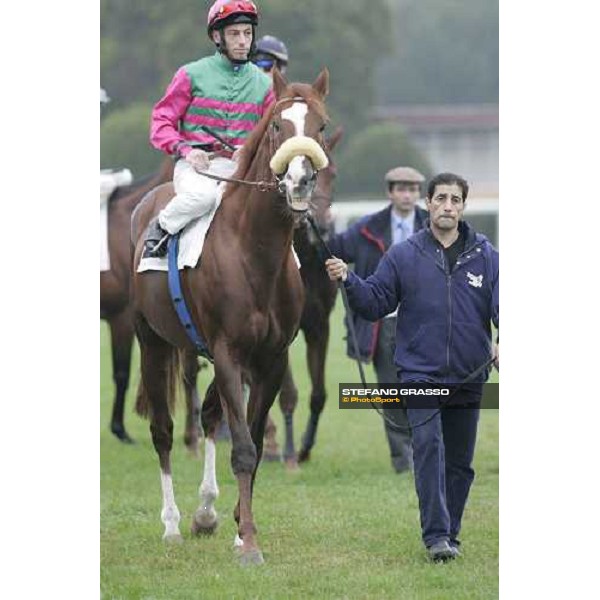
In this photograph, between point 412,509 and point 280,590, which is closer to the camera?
point 280,590

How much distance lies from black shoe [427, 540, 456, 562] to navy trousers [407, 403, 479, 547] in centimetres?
2

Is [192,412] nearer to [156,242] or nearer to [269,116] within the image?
[156,242]

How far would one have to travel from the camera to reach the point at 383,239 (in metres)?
9.23

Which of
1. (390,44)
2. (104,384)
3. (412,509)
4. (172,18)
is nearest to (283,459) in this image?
(412,509)

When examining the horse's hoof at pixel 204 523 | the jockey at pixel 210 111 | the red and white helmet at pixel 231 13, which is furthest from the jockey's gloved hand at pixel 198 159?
the horse's hoof at pixel 204 523

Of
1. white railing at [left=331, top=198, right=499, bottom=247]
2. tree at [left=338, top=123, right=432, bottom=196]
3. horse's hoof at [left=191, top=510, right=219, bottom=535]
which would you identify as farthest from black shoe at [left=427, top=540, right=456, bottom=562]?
tree at [left=338, top=123, right=432, bottom=196]

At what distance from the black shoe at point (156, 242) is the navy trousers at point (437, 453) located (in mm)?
1543

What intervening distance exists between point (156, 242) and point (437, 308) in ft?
5.18

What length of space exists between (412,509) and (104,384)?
7819 mm

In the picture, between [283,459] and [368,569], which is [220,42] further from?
[283,459]

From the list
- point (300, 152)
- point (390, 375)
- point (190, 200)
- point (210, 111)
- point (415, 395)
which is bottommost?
point (390, 375)

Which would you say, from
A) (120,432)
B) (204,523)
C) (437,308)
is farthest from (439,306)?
(120,432)
